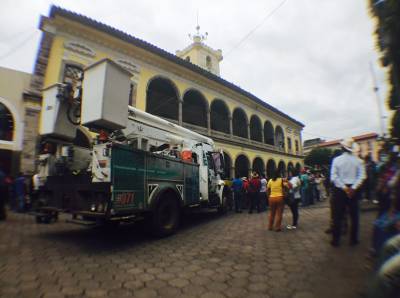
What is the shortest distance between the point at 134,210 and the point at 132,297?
6.17 feet

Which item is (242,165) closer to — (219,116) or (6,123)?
(219,116)

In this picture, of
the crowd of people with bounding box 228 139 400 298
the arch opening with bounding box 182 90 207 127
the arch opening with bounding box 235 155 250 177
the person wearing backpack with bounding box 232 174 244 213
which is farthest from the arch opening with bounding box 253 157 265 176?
the crowd of people with bounding box 228 139 400 298

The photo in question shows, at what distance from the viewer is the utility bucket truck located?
3.81 meters

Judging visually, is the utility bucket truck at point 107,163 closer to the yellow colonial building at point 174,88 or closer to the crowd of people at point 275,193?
the crowd of people at point 275,193

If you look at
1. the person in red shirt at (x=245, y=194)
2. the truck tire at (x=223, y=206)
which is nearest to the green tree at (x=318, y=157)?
the person in red shirt at (x=245, y=194)

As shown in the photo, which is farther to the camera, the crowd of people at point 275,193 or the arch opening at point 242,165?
the arch opening at point 242,165

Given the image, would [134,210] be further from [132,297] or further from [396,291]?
[396,291]

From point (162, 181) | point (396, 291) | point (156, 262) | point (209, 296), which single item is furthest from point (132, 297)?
point (162, 181)

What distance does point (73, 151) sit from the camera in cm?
485

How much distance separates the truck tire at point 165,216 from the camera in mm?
4620

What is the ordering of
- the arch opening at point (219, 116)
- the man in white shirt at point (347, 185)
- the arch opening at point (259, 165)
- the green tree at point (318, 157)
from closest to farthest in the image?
1. the man in white shirt at point (347, 185)
2. the arch opening at point (219, 116)
3. the arch opening at point (259, 165)
4. the green tree at point (318, 157)

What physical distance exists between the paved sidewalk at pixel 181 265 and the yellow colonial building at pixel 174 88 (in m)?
8.07

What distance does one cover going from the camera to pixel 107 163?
3.73m

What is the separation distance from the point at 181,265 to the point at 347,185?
2.98m
